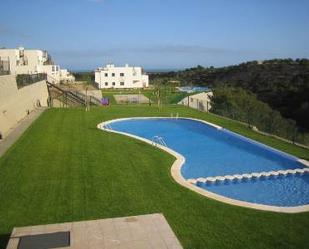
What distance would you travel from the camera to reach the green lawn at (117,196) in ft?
22.5

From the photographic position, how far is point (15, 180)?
9695 mm

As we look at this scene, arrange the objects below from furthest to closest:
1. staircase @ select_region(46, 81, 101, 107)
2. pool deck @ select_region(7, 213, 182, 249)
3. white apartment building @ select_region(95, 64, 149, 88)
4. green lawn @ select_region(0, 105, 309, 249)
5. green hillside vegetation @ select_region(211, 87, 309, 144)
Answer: white apartment building @ select_region(95, 64, 149, 88) → staircase @ select_region(46, 81, 101, 107) → green hillside vegetation @ select_region(211, 87, 309, 144) → green lawn @ select_region(0, 105, 309, 249) → pool deck @ select_region(7, 213, 182, 249)

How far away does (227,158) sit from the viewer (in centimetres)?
1457

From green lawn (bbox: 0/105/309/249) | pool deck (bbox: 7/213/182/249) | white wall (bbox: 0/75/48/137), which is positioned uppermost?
white wall (bbox: 0/75/48/137)

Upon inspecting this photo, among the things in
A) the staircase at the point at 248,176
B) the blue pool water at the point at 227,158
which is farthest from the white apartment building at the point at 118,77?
the staircase at the point at 248,176

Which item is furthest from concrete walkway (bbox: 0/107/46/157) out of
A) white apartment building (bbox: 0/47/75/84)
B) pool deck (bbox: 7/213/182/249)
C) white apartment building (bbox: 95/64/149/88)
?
white apartment building (bbox: 95/64/149/88)

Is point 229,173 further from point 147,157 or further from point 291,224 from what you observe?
point 291,224

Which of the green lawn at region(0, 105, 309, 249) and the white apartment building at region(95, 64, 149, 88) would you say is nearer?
the green lawn at region(0, 105, 309, 249)

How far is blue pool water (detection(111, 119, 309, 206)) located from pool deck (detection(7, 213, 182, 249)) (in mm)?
5033

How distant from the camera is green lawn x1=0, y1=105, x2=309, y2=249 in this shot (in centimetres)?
687

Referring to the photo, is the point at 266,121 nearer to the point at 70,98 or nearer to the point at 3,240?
the point at 3,240

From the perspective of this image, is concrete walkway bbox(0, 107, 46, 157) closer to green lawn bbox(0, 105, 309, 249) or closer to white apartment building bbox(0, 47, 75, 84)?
green lawn bbox(0, 105, 309, 249)

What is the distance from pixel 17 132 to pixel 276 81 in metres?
44.5

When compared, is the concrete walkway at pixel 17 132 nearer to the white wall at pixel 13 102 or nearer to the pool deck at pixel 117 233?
the white wall at pixel 13 102
